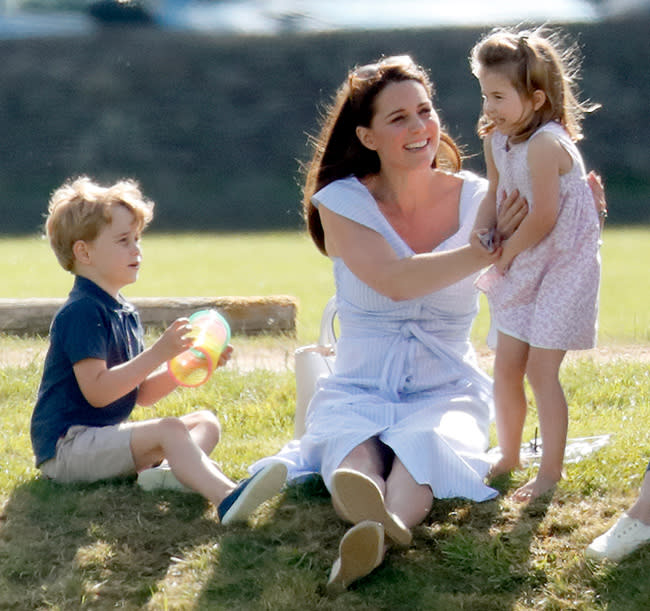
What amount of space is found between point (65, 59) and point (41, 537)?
1815 centimetres

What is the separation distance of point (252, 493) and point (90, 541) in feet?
1.60

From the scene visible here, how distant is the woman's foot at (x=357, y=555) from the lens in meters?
3.12

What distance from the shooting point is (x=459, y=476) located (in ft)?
11.9

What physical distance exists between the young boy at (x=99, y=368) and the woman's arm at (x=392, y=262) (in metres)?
0.51

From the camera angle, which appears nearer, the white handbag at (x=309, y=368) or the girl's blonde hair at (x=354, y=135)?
the girl's blonde hair at (x=354, y=135)

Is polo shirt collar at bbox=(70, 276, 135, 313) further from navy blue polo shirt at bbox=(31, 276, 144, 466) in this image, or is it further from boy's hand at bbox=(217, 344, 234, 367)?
boy's hand at bbox=(217, 344, 234, 367)

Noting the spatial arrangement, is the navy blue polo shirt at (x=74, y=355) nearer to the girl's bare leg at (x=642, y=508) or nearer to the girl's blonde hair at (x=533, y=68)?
the girl's blonde hair at (x=533, y=68)

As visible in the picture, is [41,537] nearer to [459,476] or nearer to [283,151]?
[459,476]

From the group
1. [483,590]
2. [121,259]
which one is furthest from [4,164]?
[483,590]

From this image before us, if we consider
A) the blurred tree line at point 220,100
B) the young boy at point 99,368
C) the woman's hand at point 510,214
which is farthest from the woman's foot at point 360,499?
the blurred tree line at point 220,100

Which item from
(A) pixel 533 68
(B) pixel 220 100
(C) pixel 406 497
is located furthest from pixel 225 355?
(B) pixel 220 100

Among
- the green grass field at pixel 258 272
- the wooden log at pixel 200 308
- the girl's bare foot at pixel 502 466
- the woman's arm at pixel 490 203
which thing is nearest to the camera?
the woman's arm at pixel 490 203

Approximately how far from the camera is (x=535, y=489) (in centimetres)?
362

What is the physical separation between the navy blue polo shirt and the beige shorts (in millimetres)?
36
